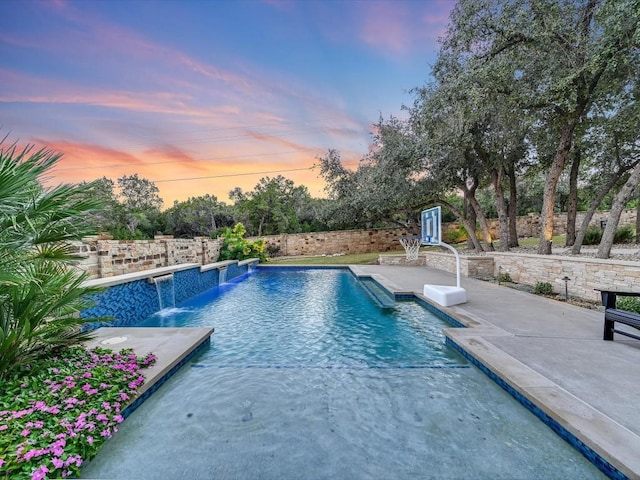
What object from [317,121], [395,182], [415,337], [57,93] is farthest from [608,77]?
[57,93]

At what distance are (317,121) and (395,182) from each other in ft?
19.7

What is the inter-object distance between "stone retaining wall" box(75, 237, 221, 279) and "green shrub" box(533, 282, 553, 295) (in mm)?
8733

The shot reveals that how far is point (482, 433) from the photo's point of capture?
2.33 metres

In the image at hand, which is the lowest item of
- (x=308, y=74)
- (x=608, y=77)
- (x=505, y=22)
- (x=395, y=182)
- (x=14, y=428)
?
(x=14, y=428)

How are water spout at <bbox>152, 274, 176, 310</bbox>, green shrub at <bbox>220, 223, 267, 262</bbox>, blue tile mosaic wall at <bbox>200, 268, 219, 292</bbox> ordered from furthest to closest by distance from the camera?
green shrub at <bbox>220, 223, 267, 262</bbox>, blue tile mosaic wall at <bbox>200, 268, 219, 292</bbox>, water spout at <bbox>152, 274, 176, 310</bbox>

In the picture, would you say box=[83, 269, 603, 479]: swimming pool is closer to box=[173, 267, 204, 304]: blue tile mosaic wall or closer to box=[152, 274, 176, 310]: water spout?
box=[152, 274, 176, 310]: water spout

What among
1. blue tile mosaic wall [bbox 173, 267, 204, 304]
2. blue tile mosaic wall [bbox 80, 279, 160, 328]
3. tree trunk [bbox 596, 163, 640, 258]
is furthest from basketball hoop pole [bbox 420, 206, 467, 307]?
blue tile mosaic wall [bbox 173, 267, 204, 304]

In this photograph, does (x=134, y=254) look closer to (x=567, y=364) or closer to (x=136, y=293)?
(x=136, y=293)

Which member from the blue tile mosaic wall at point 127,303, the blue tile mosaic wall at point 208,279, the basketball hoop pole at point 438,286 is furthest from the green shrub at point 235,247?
the basketball hoop pole at point 438,286

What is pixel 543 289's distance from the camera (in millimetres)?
6508

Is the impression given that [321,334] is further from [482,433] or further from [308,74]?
[308,74]

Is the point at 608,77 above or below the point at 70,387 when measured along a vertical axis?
above

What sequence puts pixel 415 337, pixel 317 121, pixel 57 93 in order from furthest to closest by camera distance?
pixel 317 121
pixel 57 93
pixel 415 337

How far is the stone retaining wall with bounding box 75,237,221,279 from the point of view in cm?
681
